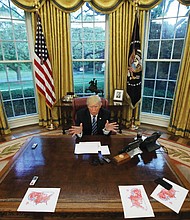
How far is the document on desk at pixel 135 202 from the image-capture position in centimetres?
94

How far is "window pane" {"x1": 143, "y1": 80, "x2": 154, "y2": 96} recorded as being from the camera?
359 cm

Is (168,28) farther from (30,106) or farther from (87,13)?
(30,106)

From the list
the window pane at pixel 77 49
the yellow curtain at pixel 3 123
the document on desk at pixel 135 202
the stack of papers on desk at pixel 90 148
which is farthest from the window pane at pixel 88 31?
the document on desk at pixel 135 202

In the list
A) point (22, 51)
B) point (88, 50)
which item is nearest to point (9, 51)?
point (22, 51)

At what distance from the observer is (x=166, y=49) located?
325 centimetres

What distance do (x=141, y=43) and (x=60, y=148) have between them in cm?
261

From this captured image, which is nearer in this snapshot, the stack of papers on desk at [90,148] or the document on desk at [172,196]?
the document on desk at [172,196]

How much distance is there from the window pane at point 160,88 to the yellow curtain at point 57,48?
1.88 metres

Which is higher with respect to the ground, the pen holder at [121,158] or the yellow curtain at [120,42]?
the yellow curtain at [120,42]

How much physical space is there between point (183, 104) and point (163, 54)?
3.61ft

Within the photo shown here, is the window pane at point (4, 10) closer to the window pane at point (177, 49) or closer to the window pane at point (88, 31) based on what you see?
the window pane at point (88, 31)

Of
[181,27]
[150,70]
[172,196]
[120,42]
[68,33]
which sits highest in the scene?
[181,27]

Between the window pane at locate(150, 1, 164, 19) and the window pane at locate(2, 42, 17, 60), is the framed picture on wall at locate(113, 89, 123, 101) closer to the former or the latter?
the window pane at locate(150, 1, 164, 19)

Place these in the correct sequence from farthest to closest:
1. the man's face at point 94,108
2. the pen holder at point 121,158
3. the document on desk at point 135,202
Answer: the man's face at point 94,108 < the pen holder at point 121,158 < the document on desk at point 135,202
